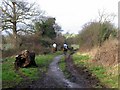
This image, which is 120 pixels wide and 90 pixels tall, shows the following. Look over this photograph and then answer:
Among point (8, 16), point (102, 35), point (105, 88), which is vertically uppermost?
point (8, 16)

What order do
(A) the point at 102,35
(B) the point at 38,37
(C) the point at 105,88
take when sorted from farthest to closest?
(B) the point at 38,37
(A) the point at 102,35
(C) the point at 105,88

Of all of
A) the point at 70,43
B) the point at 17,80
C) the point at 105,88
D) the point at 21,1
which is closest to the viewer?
the point at 105,88

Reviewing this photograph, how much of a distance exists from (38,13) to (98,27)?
1082cm

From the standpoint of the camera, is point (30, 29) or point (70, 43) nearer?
point (30, 29)

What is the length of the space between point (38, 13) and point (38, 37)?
5.79 m

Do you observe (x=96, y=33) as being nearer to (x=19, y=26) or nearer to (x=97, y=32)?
(x=97, y=32)

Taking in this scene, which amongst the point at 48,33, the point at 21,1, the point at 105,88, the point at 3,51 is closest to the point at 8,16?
the point at 21,1

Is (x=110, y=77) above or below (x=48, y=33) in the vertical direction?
below

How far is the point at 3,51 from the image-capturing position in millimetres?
41969

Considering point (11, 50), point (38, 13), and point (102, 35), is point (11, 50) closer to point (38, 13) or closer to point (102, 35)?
point (38, 13)

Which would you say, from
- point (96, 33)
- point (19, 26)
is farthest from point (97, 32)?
point (19, 26)

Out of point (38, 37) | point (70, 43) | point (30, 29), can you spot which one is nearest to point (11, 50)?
point (30, 29)

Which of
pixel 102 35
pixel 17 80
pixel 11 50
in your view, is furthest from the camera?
pixel 11 50

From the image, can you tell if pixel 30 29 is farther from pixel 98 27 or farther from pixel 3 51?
pixel 98 27
